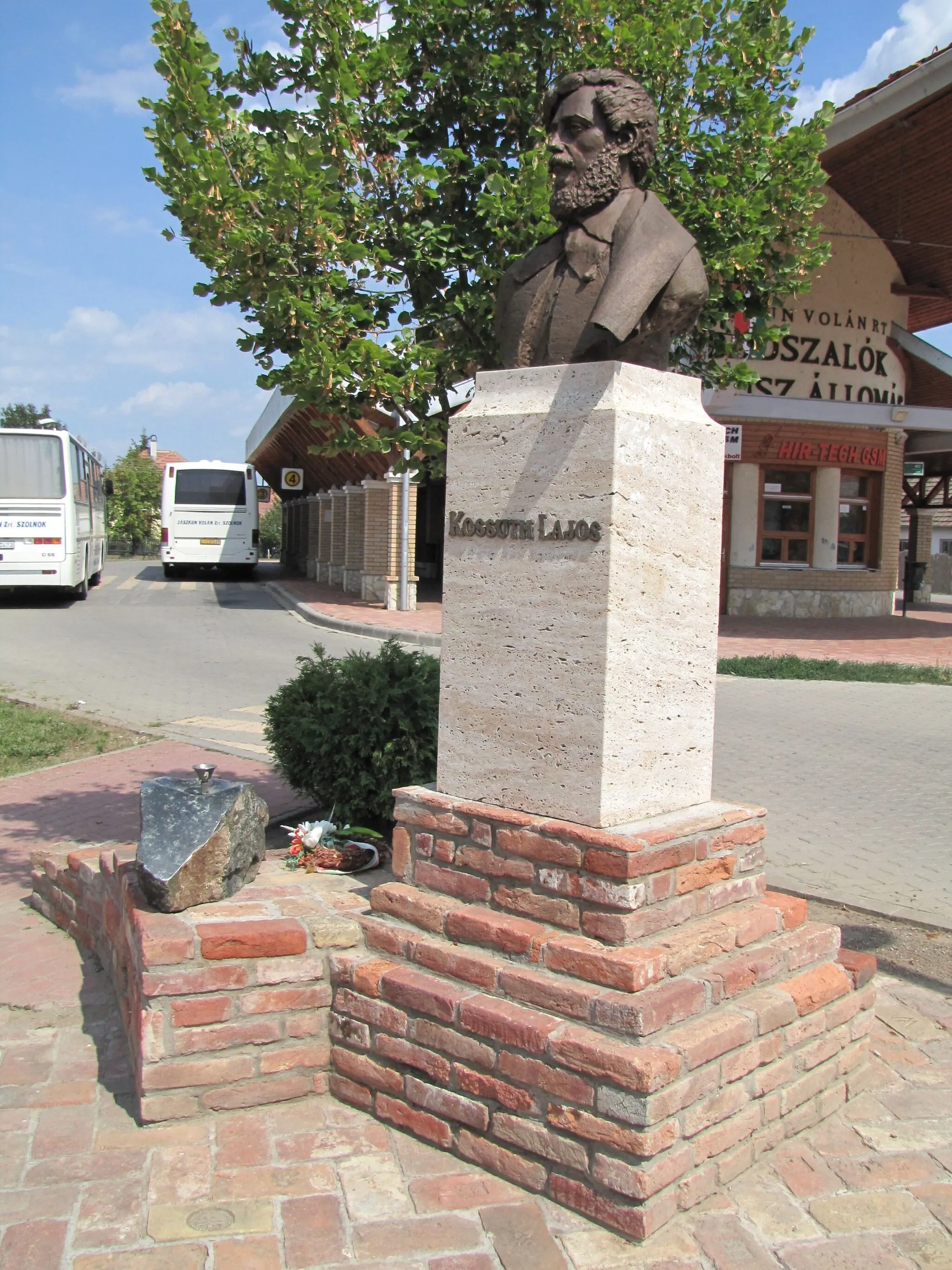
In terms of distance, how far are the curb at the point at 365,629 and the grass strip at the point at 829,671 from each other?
371 centimetres

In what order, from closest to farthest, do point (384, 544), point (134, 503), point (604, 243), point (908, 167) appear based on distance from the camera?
1. point (604, 243)
2. point (908, 167)
3. point (384, 544)
4. point (134, 503)

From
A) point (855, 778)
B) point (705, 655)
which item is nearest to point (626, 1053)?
point (705, 655)

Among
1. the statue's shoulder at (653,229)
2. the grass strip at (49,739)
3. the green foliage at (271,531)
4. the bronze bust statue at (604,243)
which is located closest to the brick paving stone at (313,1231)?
the bronze bust statue at (604,243)

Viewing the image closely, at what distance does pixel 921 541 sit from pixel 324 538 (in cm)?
1588

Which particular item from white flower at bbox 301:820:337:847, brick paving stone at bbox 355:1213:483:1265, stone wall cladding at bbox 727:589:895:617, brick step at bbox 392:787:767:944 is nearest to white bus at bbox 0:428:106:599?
stone wall cladding at bbox 727:589:895:617

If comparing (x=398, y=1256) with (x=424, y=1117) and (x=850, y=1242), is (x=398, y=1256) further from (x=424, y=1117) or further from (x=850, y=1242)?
(x=850, y=1242)

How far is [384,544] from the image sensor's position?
22.3 meters

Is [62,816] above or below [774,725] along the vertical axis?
below

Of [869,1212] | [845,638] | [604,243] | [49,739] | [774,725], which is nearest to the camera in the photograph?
[869,1212]

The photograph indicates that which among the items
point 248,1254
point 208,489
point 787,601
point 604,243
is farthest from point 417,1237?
point 208,489

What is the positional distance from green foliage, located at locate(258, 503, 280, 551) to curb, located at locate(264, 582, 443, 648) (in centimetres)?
3668

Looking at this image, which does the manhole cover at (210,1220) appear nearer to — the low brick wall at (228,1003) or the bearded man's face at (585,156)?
the low brick wall at (228,1003)

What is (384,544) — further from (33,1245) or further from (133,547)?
(133,547)

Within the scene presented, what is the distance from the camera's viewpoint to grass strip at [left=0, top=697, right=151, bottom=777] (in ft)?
28.0
